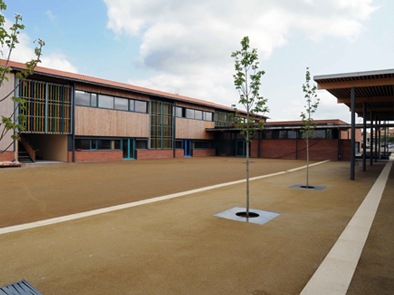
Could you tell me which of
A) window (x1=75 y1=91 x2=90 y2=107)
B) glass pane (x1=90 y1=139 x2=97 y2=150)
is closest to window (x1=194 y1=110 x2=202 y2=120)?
glass pane (x1=90 y1=139 x2=97 y2=150)

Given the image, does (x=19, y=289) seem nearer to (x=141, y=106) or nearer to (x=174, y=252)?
(x=174, y=252)

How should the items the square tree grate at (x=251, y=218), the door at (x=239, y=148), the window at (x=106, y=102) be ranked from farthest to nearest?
the door at (x=239, y=148), the window at (x=106, y=102), the square tree grate at (x=251, y=218)

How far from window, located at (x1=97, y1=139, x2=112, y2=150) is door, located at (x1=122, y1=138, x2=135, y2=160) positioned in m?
1.83

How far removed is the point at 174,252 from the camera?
15.2ft

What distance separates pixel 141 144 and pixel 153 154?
1.72 m

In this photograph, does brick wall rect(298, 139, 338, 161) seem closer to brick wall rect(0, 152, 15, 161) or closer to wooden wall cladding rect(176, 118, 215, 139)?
wooden wall cladding rect(176, 118, 215, 139)

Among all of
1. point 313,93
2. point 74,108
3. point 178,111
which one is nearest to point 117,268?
point 313,93

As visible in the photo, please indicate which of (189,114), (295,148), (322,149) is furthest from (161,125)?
(322,149)

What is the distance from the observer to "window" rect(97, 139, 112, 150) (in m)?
25.6

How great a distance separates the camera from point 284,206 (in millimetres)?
8078

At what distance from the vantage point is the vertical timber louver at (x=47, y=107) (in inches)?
838

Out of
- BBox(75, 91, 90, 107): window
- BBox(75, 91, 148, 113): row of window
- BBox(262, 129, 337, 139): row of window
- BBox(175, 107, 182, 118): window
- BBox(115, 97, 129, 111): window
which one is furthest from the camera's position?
BBox(175, 107, 182, 118): window

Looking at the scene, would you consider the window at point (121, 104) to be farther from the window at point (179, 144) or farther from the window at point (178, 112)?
the window at point (179, 144)

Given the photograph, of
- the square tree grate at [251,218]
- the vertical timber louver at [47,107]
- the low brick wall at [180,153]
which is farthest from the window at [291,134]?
the square tree grate at [251,218]
